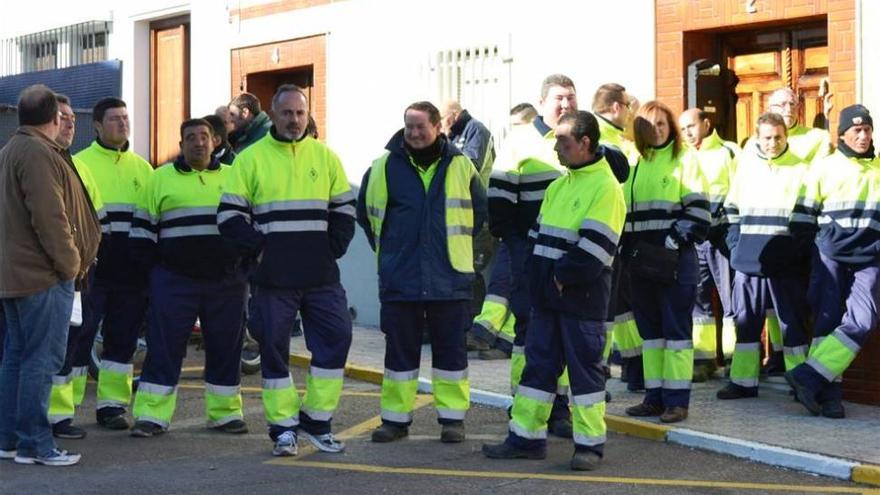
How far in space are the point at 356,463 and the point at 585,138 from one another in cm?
231

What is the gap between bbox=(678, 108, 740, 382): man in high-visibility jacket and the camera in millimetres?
11438

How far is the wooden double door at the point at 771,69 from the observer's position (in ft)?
39.4

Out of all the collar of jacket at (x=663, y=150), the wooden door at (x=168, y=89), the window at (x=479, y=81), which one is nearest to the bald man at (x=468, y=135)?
the window at (x=479, y=81)

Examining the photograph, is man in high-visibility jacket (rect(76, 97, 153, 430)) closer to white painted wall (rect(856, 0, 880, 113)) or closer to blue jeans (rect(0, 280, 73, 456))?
blue jeans (rect(0, 280, 73, 456))

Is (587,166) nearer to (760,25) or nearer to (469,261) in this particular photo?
(469,261)

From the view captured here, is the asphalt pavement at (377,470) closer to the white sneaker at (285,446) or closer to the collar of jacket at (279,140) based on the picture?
the white sneaker at (285,446)

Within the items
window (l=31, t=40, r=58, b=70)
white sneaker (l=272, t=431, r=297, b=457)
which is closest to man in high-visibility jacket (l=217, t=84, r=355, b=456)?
white sneaker (l=272, t=431, r=297, b=457)

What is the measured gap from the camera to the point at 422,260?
9.48 m

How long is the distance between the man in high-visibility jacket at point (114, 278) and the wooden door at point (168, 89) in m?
9.63

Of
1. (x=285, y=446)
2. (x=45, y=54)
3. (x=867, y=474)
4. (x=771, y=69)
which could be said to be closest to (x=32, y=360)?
(x=285, y=446)

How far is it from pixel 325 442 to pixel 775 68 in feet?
17.5

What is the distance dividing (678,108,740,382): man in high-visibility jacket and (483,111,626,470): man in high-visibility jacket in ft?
8.94

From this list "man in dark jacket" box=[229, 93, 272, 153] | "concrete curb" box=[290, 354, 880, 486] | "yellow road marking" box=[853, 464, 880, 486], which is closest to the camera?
"yellow road marking" box=[853, 464, 880, 486]

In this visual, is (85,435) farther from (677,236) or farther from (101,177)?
(677,236)
